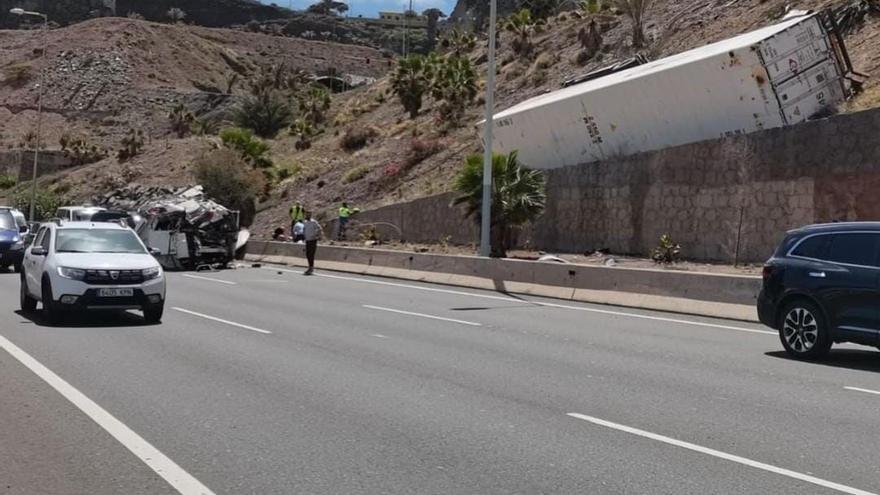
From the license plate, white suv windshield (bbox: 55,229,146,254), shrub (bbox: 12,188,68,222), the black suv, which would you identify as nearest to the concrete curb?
the black suv

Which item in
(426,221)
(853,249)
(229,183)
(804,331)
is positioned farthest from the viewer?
(229,183)

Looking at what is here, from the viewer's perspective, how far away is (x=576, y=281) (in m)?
20.9

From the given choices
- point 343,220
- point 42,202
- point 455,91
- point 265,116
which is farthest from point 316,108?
point 343,220

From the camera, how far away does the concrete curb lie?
1730cm

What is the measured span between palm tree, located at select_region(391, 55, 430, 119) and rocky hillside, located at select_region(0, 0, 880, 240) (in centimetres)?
79

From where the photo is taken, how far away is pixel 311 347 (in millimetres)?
13133

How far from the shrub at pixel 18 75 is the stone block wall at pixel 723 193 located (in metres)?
81.9

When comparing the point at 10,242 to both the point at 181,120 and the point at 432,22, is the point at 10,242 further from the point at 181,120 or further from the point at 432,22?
the point at 432,22

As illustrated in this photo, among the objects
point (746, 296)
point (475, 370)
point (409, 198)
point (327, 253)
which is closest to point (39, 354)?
point (475, 370)

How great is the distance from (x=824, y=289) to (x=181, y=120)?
77.7m

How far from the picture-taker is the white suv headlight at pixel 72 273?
48.8 feet

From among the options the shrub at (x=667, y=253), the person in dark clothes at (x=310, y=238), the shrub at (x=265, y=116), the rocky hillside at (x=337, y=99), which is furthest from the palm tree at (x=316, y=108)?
the shrub at (x=667, y=253)

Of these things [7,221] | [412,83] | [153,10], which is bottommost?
[7,221]

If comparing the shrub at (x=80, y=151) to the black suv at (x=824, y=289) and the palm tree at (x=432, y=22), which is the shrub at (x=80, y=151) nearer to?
the black suv at (x=824, y=289)
